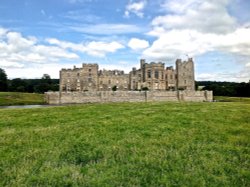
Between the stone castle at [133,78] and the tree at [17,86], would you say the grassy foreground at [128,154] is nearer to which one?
the stone castle at [133,78]

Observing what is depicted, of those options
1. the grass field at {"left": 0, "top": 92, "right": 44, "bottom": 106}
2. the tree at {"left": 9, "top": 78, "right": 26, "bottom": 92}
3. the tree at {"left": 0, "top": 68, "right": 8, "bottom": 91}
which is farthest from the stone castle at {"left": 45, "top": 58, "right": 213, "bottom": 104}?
the tree at {"left": 0, "top": 68, "right": 8, "bottom": 91}

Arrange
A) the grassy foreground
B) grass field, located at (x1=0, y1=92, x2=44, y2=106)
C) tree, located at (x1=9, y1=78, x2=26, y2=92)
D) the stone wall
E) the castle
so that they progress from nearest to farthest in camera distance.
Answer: the grassy foreground
grass field, located at (x1=0, y1=92, x2=44, y2=106)
the stone wall
the castle
tree, located at (x1=9, y1=78, x2=26, y2=92)

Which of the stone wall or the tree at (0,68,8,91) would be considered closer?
the stone wall

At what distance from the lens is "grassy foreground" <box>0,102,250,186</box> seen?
685cm

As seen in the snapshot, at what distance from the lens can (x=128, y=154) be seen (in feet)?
28.2

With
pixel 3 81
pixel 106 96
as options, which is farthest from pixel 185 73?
pixel 3 81

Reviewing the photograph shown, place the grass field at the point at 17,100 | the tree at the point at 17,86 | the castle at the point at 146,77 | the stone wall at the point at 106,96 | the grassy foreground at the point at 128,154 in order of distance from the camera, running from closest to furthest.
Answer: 1. the grassy foreground at the point at 128,154
2. the grass field at the point at 17,100
3. the stone wall at the point at 106,96
4. the castle at the point at 146,77
5. the tree at the point at 17,86

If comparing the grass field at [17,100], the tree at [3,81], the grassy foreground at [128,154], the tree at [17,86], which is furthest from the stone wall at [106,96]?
the grassy foreground at [128,154]

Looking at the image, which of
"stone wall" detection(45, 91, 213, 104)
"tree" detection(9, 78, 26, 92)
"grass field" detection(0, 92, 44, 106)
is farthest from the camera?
"tree" detection(9, 78, 26, 92)

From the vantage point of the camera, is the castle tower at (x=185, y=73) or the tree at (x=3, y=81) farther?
the tree at (x=3, y=81)

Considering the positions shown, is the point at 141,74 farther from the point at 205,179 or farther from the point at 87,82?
the point at 205,179

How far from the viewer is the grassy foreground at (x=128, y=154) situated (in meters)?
6.85

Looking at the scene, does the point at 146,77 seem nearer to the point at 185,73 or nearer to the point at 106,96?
the point at 185,73

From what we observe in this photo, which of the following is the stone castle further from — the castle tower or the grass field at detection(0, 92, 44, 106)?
the grass field at detection(0, 92, 44, 106)
